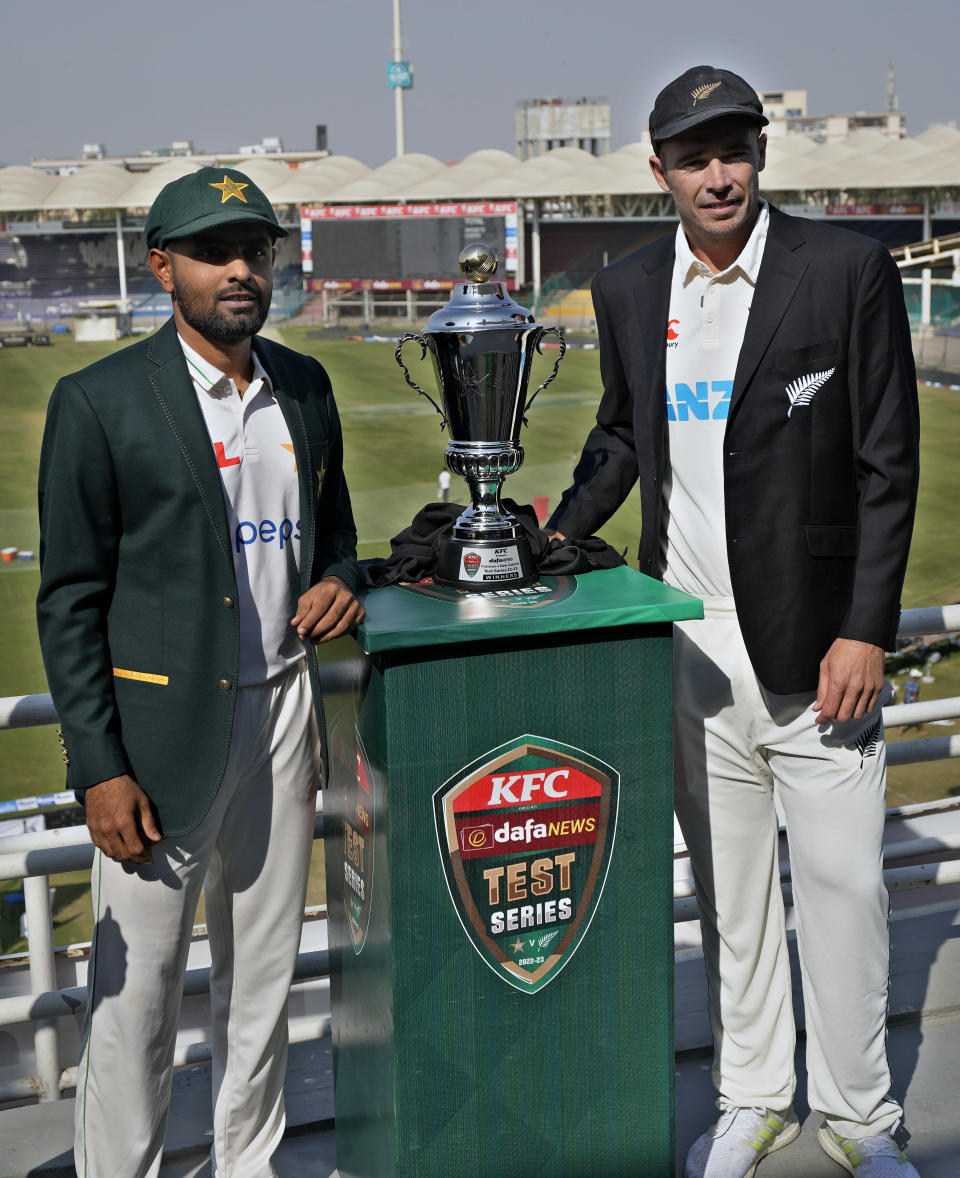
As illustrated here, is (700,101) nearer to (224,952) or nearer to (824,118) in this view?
(224,952)

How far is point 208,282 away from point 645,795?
902 millimetres

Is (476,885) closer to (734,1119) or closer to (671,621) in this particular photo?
(671,621)

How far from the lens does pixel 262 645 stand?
1884 millimetres

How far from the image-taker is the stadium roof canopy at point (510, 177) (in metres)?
43.6

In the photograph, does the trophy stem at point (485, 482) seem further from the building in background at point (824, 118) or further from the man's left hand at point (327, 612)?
the building in background at point (824, 118)

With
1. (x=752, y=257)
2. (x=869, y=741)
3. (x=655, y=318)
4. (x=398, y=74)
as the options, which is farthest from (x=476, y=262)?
(x=398, y=74)

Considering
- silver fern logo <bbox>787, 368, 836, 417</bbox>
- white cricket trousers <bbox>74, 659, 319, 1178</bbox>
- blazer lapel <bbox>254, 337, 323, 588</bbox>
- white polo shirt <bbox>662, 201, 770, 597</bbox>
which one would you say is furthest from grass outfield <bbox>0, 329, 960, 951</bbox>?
silver fern logo <bbox>787, 368, 836, 417</bbox>

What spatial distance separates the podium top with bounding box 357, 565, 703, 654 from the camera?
1702 millimetres

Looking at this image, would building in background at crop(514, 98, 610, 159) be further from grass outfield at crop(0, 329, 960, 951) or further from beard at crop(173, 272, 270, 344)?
beard at crop(173, 272, 270, 344)

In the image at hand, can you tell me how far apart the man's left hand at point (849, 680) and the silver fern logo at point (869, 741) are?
0.08m

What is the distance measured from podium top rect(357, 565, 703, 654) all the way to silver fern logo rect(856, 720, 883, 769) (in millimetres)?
394

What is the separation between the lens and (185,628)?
1804 mm

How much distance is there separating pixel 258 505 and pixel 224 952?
0.66m

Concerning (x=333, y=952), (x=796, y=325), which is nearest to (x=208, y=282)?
(x=796, y=325)
